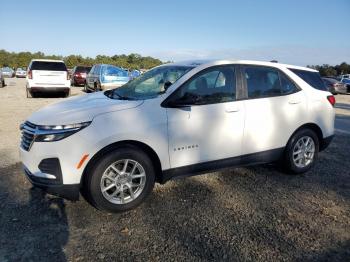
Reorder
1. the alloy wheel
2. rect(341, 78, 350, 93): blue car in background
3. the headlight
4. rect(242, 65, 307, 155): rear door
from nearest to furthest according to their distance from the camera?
1. the headlight
2. rect(242, 65, 307, 155): rear door
3. the alloy wheel
4. rect(341, 78, 350, 93): blue car in background

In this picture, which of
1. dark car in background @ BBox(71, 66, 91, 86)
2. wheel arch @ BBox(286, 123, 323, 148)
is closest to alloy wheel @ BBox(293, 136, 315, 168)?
wheel arch @ BBox(286, 123, 323, 148)

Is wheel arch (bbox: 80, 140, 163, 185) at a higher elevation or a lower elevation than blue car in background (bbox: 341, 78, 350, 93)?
higher

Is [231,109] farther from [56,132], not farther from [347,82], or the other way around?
[347,82]

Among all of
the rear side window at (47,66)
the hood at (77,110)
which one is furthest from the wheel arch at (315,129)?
the rear side window at (47,66)

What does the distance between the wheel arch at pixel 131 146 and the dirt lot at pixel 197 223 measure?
436mm

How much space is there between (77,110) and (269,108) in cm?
258

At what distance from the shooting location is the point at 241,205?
427 centimetres

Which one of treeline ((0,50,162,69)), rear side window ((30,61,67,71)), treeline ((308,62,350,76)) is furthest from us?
treeline ((0,50,162,69))

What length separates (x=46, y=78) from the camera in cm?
1466

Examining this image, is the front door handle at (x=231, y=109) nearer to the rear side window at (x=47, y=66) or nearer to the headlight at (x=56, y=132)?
the headlight at (x=56, y=132)

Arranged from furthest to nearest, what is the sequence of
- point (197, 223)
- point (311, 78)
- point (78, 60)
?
point (78, 60) → point (311, 78) → point (197, 223)

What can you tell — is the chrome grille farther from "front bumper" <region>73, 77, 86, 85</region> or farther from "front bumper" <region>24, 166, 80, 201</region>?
"front bumper" <region>73, 77, 86, 85</region>

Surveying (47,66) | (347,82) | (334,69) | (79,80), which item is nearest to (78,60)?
(79,80)

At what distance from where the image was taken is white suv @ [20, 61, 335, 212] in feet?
12.2
